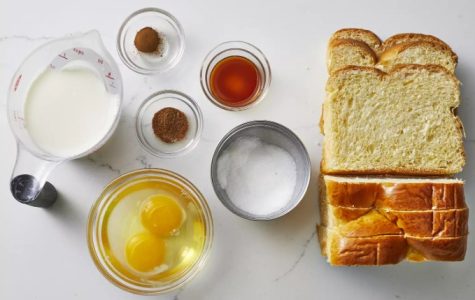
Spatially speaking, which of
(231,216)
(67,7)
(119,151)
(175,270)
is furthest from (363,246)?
(67,7)

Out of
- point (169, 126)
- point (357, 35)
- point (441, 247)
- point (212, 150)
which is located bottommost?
point (441, 247)

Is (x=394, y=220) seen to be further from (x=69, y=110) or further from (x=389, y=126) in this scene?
(x=69, y=110)

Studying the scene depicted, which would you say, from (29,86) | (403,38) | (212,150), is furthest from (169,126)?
(403,38)

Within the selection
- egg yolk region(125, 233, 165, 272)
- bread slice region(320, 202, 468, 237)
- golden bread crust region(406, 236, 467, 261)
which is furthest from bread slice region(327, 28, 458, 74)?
egg yolk region(125, 233, 165, 272)

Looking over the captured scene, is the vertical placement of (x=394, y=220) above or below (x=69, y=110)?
below

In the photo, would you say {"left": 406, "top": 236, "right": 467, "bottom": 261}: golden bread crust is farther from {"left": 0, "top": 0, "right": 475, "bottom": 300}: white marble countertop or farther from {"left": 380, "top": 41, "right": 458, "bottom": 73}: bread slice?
{"left": 380, "top": 41, "right": 458, "bottom": 73}: bread slice

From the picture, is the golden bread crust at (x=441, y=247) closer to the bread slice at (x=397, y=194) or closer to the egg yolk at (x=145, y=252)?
the bread slice at (x=397, y=194)
